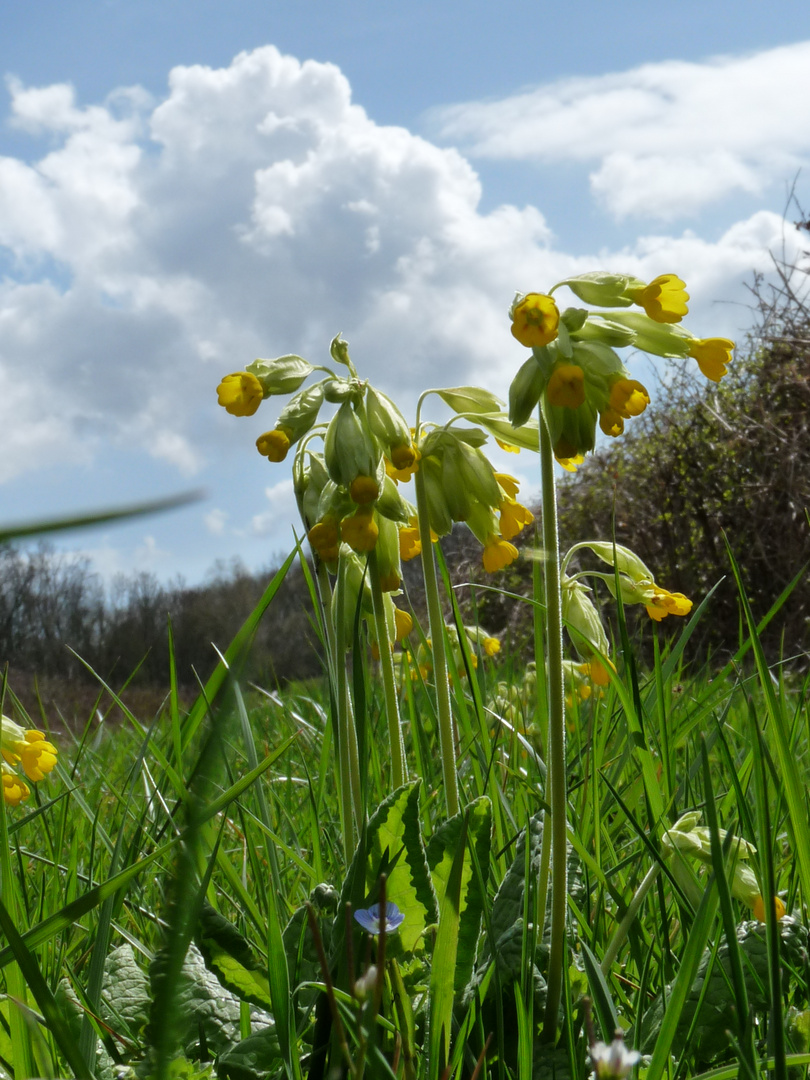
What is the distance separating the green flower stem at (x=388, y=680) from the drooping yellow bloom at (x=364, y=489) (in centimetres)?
7

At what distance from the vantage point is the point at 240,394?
1456 mm

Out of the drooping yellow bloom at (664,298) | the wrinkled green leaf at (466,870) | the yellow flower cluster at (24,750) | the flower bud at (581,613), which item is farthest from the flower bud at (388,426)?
the yellow flower cluster at (24,750)

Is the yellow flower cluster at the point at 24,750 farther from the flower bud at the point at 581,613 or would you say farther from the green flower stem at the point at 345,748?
the flower bud at the point at 581,613

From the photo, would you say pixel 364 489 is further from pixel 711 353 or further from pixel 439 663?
pixel 711 353

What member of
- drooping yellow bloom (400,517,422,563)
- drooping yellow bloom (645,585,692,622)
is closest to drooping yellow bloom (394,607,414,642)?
drooping yellow bloom (400,517,422,563)

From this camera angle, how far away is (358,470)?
117cm

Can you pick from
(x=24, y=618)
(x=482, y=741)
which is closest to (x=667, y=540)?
(x=482, y=741)

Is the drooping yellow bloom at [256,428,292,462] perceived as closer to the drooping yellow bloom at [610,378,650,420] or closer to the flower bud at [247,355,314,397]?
the flower bud at [247,355,314,397]

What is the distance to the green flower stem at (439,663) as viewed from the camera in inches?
44.1

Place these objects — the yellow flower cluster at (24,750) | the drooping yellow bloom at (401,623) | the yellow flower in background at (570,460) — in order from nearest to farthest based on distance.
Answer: the yellow flower in background at (570,460) < the drooping yellow bloom at (401,623) < the yellow flower cluster at (24,750)

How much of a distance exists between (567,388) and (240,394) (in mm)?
599

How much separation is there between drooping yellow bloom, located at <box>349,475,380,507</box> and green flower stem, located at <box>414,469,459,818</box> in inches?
4.6

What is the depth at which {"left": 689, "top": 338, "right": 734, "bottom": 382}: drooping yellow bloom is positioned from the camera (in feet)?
4.34

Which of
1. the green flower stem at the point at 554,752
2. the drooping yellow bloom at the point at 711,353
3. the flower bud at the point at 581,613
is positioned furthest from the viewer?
the flower bud at the point at 581,613
